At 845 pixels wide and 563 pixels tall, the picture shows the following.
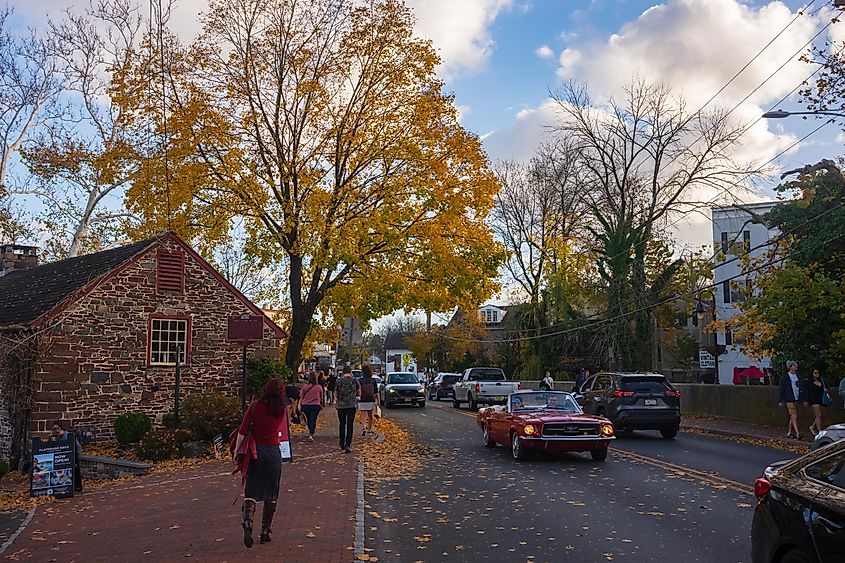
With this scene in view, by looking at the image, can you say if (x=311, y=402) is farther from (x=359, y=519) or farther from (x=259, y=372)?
(x=359, y=519)

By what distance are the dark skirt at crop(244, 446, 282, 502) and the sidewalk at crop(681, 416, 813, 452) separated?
13467 millimetres

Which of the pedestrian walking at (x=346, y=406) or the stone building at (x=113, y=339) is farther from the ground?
the stone building at (x=113, y=339)

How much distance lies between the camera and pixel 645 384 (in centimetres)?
2038

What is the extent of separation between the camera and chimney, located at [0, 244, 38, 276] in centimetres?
3180

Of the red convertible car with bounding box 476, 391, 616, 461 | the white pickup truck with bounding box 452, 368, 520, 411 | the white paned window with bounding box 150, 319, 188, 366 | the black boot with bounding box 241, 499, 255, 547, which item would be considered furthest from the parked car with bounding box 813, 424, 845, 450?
the white pickup truck with bounding box 452, 368, 520, 411

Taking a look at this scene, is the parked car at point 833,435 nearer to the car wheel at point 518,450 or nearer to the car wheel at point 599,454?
the car wheel at point 599,454

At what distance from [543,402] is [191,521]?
27.7 feet

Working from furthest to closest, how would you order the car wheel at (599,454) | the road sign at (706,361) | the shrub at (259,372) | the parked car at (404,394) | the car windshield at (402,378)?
the road sign at (706,361) → the car windshield at (402,378) → the parked car at (404,394) → the shrub at (259,372) → the car wheel at (599,454)

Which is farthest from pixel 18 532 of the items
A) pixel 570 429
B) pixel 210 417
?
pixel 570 429

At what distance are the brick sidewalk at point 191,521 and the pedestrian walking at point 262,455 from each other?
403 mm

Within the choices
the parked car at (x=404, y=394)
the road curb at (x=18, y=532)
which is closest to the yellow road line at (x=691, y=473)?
the road curb at (x=18, y=532)

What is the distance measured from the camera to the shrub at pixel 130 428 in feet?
66.3

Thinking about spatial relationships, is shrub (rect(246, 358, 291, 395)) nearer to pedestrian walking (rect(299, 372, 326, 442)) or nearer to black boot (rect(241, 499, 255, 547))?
pedestrian walking (rect(299, 372, 326, 442))

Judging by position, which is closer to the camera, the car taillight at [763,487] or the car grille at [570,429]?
the car taillight at [763,487]
